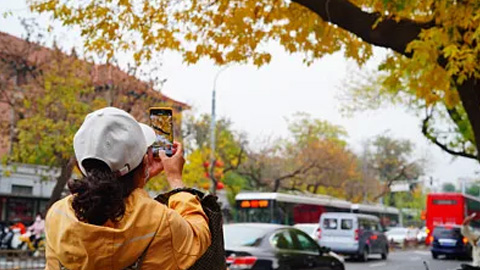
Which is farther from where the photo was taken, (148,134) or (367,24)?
(367,24)

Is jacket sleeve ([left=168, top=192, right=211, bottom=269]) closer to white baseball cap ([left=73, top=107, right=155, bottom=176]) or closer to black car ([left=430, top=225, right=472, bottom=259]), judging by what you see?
white baseball cap ([left=73, top=107, right=155, bottom=176])

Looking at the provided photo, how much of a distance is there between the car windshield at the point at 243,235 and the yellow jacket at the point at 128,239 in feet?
26.7

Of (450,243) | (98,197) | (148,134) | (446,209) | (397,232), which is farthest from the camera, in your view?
(397,232)

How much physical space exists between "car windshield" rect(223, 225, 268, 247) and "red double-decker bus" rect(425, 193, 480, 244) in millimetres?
23787

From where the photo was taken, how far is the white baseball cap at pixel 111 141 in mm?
1959

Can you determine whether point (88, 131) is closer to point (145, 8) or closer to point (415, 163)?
point (145, 8)

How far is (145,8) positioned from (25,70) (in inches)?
619

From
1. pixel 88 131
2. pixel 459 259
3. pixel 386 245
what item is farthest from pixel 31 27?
pixel 88 131

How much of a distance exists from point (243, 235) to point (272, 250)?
59 cm

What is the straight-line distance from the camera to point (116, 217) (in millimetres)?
1879

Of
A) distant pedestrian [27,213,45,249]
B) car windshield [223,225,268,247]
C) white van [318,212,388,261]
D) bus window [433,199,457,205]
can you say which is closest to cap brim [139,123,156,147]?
car windshield [223,225,268,247]

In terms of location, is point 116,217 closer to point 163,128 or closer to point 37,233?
point 163,128

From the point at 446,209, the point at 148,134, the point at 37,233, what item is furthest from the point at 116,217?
the point at 446,209

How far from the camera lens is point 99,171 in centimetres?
193
